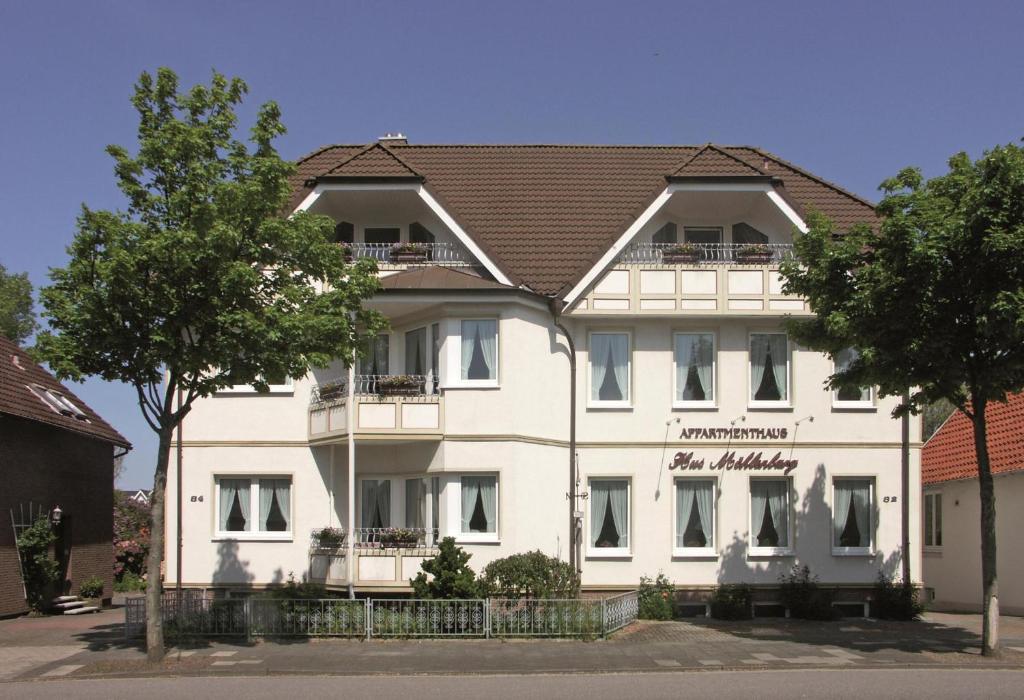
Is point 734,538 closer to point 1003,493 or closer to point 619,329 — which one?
point 619,329

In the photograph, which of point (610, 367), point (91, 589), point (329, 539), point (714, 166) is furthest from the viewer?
point (91, 589)

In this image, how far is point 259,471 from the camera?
25.9 m

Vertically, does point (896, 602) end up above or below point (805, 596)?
below

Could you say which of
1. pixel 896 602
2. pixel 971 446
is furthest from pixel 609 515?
pixel 971 446

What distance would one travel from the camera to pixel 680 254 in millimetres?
26422

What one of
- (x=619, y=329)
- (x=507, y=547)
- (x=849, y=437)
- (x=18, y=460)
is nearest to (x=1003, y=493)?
(x=849, y=437)

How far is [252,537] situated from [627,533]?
864 cm

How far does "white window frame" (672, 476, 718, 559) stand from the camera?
26156 millimetres

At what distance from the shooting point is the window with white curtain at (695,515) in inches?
1038

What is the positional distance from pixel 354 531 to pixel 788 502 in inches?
398

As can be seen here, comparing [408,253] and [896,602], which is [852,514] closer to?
[896,602]

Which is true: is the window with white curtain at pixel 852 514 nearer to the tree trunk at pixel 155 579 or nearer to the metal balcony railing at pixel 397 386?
the metal balcony railing at pixel 397 386

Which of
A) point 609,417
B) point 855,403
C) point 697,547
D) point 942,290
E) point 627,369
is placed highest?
point 942,290

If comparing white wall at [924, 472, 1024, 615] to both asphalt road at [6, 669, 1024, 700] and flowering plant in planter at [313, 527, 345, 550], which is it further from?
flowering plant in planter at [313, 527, 345, 550]
